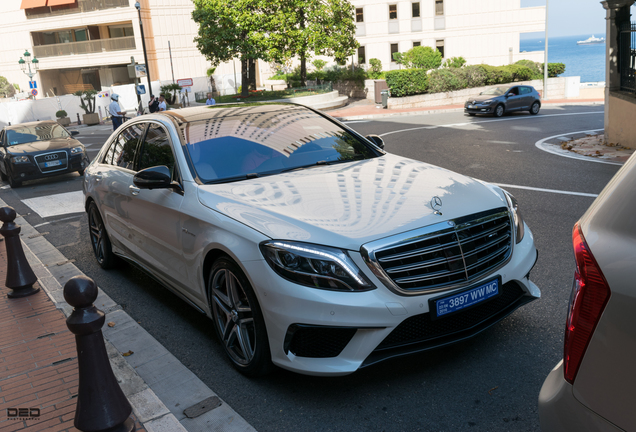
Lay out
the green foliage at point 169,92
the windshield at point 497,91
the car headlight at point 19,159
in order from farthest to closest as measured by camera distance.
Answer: the green foliage at point 169,92 < the windshield at point 497,91 < the car headlight at point 19,159

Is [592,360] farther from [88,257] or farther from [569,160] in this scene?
[569,160]

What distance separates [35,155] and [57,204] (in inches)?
144

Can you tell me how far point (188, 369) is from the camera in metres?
3.97

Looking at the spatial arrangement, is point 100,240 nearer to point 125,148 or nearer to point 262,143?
point 125,148

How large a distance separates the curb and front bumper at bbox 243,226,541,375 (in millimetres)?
478

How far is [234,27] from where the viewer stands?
34375 millimetres

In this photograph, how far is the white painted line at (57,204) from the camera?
10.2 meters

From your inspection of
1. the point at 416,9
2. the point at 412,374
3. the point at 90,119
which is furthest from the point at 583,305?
the point at 416,9

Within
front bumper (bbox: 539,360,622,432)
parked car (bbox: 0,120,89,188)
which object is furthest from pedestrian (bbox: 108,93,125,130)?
front bumper (bbox: 539,360,622,432)

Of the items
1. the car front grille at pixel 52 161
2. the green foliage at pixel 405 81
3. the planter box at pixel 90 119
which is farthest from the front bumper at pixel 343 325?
the planter box at pixel 90 119

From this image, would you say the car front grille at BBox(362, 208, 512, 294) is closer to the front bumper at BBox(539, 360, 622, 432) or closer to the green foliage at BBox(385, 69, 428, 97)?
the front bumper at BBox(539, 360, 622, 432)

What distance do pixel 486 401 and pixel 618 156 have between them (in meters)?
10.4

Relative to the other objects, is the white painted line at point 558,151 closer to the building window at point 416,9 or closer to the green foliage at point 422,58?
the green foliage at point 422,58

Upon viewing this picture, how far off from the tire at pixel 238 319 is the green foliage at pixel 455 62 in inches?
1850
